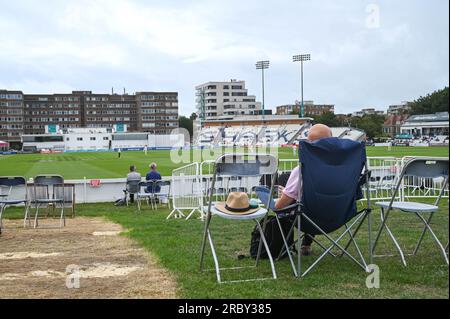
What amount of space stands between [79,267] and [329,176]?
317 centimetres

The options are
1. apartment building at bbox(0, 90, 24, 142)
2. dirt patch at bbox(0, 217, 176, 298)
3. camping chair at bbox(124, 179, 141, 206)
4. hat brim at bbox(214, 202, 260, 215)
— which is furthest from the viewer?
apartment building at bbox(0, 90, 24, 142)

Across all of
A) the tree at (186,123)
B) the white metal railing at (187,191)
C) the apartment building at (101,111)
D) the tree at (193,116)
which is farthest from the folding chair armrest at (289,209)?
the tree at (193,116)

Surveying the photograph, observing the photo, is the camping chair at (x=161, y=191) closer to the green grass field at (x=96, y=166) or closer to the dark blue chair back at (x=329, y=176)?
the dark blue chair back at (x=329, y=176)

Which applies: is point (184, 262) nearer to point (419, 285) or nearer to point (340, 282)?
point (340, 282)

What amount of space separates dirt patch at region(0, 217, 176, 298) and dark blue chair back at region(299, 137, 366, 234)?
164 cm

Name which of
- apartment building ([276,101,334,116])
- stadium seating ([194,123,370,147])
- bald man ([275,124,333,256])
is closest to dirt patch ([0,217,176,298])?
bald man ([275,124,333,256])

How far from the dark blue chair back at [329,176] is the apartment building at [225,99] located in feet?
444

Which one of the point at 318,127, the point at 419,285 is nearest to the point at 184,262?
the point at 318,127

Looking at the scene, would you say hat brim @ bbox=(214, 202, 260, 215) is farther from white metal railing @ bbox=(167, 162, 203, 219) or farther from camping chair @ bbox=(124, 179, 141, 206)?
camping chair @ bbox=(124, 179, 141, 206)

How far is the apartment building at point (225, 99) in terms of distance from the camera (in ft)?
464

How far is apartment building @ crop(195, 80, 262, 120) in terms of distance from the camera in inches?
5566

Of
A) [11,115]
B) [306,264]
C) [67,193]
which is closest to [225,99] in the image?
[11,115]

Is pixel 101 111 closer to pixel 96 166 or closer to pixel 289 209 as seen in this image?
pixel 96 166

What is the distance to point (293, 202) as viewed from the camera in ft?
17.4
